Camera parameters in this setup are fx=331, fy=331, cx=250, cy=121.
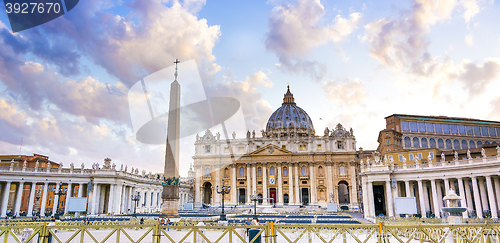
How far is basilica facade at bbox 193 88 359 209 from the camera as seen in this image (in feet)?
266

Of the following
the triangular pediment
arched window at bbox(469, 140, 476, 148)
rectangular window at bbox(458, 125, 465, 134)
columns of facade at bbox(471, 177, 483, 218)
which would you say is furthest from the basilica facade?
columns of facade at bbox(471, 177, 483, 218)

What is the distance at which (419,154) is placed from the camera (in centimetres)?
5025

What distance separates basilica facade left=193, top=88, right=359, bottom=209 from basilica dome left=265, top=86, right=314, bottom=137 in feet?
64.5

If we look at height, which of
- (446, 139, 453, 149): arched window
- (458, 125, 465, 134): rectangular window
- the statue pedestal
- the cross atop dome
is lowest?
the statue pedestal

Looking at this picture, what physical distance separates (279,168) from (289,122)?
99.6 ft

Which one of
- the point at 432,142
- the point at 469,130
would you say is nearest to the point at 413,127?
the point at 432,142

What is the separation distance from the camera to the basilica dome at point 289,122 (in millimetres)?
107188

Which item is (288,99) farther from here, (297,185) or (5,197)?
(5,197)

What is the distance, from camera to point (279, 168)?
273ft

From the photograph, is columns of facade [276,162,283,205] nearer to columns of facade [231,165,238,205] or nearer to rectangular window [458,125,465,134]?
columns of facade [231,165,238,205]

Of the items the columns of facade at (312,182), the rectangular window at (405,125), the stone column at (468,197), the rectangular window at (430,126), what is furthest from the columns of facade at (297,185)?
the stone column at (468,197)

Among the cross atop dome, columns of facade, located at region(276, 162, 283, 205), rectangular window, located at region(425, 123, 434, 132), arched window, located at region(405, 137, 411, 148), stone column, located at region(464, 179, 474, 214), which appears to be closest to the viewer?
stone column, located at region(464, 179, 474, 214)

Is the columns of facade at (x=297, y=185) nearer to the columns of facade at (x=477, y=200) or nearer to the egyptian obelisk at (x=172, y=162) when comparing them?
the columns of facade at (x=477, y=200)

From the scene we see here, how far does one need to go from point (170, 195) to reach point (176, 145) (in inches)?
163
